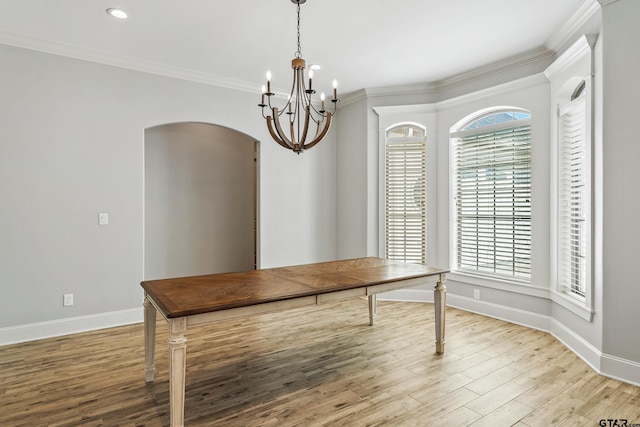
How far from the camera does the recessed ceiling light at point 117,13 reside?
2.96 metres

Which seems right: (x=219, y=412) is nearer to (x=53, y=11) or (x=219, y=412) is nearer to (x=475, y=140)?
(x=53, y=11)

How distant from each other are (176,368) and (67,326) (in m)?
2.54

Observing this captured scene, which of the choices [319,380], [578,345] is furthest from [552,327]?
[319,380]

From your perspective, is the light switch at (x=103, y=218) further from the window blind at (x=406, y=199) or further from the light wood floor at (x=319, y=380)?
the window blind at (x=406, y=199)

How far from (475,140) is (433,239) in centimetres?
137

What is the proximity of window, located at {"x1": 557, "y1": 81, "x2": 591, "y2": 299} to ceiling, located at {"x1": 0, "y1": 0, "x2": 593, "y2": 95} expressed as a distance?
0.78 m

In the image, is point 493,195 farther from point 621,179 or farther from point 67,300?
point 67,300

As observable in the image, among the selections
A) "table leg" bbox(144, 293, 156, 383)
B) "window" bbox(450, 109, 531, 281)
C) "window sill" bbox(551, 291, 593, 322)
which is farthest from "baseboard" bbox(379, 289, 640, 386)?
"table leg" bbox(144, 293, 156, 383)

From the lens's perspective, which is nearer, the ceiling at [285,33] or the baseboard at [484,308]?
the ceiling at [285,33]

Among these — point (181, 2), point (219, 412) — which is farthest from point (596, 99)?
point (219, 412)

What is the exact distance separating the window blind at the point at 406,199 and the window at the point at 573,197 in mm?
1638

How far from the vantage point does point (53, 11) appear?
2.99 meters

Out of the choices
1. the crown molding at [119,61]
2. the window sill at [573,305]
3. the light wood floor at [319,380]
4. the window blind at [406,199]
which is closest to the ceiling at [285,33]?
the crown molding at [119,61]

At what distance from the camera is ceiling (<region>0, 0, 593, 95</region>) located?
2.94 m
